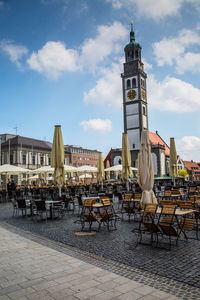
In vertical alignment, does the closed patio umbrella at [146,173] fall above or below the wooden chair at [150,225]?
above

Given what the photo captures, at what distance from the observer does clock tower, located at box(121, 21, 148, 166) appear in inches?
2008

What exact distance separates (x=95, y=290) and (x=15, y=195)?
542 inches

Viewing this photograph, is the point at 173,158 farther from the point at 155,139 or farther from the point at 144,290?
the point at 155,139

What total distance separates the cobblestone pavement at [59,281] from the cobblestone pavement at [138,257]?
10.7 inches

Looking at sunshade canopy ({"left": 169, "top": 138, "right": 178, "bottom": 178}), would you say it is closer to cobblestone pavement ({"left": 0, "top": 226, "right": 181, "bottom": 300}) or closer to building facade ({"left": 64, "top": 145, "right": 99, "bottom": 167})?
cobblestone pavement ({"left": 0, "top": 226, "right": 181, "bottom": 300})

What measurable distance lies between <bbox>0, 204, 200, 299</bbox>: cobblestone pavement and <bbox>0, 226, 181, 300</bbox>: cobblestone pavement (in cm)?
27

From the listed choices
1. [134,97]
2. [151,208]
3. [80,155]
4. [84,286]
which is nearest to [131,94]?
[134,97]

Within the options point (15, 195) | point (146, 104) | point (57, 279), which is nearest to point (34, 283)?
point (57, 279)

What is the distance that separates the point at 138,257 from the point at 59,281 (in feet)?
5.94

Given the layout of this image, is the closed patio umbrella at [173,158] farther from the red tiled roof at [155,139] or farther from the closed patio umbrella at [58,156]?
the red tiled roof at [155,139]

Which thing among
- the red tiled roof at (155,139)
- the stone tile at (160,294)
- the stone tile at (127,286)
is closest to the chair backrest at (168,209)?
the stone tile at (127,286)

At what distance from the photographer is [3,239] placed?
7.10 metres

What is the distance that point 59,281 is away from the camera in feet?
13.4

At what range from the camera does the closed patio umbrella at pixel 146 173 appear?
8.84 meters
